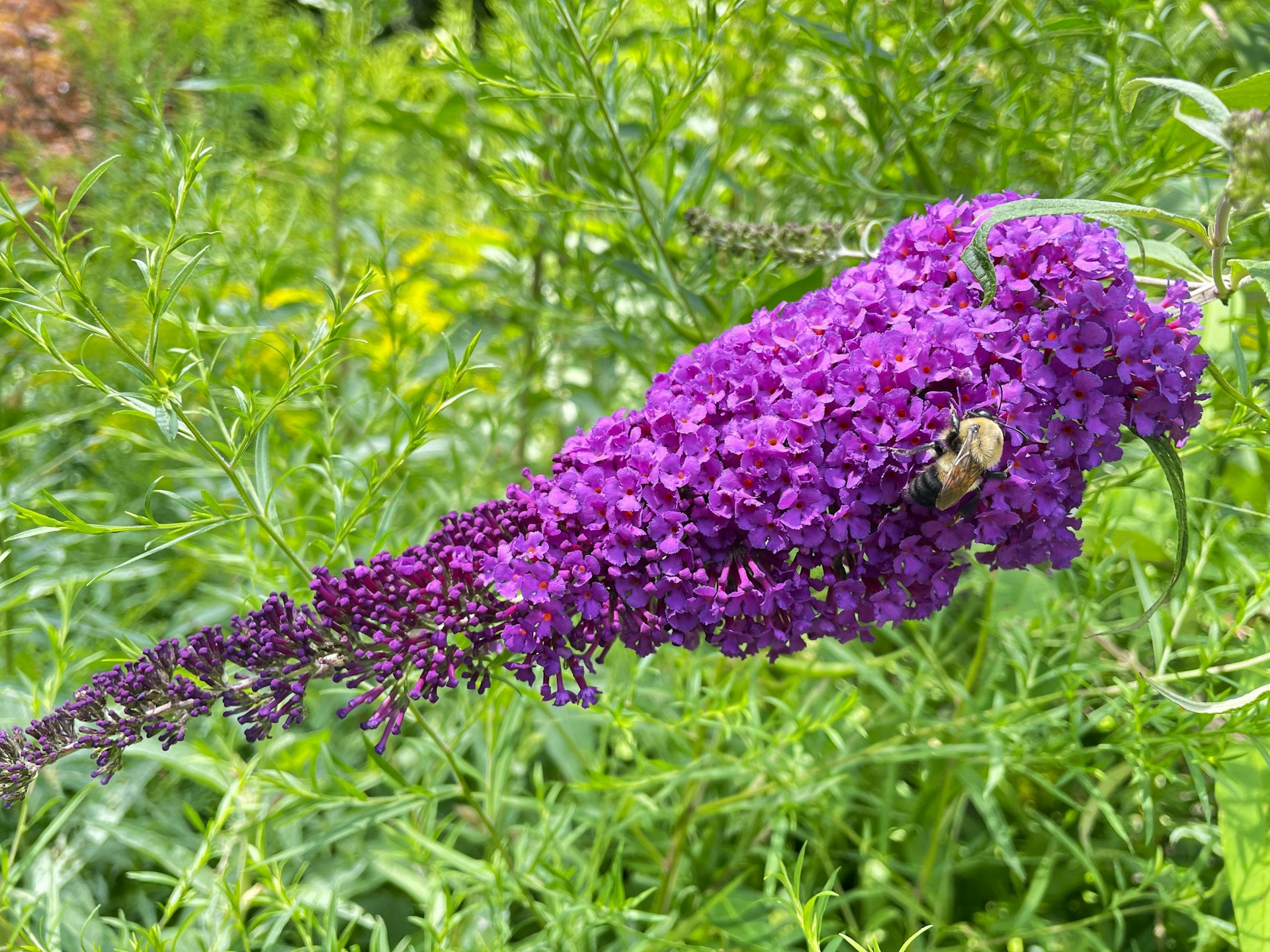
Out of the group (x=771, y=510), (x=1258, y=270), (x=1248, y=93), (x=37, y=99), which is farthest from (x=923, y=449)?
(x=37, y=99)

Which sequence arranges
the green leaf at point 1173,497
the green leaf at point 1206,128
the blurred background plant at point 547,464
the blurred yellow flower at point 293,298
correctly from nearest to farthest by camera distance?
the green leaf at point 1206,128, the green leaf at point 1173,497, the blurred background plant at point 547,464, the blurred yellow flower at point 293,298

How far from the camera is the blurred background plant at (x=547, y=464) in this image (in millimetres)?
1604

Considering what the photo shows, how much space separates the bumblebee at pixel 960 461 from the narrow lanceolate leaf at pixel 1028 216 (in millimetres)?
191

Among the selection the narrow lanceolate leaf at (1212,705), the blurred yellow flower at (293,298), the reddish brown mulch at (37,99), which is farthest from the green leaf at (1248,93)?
the reddish brown mulch at (37,99)

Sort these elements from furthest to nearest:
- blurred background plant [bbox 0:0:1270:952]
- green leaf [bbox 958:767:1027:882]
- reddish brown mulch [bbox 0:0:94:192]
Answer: reddish brown mulch [bbox 0:0:94:192] < green leaf [bbox 958:767:1027:882] < blurred background plant [bbox 0:0:1270:952]

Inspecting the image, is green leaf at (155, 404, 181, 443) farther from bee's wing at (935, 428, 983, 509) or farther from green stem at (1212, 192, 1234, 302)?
green stem at (1212, 192, 1234, 302)

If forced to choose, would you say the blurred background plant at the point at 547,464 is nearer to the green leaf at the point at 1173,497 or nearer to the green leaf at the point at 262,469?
the green leaf at the point at 262,469

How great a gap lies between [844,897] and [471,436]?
160cm

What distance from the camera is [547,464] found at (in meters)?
2.87

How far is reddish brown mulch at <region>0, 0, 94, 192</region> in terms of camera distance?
9.68ft

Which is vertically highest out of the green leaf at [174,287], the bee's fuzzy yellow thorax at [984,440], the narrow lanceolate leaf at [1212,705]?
the green leaf at [174,287]

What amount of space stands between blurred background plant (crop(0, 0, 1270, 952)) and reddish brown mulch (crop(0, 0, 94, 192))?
99mm

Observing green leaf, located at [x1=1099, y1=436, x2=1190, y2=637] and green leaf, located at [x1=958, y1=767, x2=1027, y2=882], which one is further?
green leaf, located at [x1=958, y1=767, x2=1027, y2=882]

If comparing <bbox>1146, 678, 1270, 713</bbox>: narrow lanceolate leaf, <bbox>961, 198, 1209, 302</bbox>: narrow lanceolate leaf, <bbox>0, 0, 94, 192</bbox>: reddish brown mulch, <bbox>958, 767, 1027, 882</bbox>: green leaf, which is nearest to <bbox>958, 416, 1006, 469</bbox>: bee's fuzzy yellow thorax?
<bbox>961, 198, 1209, 302</bbox>: narrow lanceolate leaf
